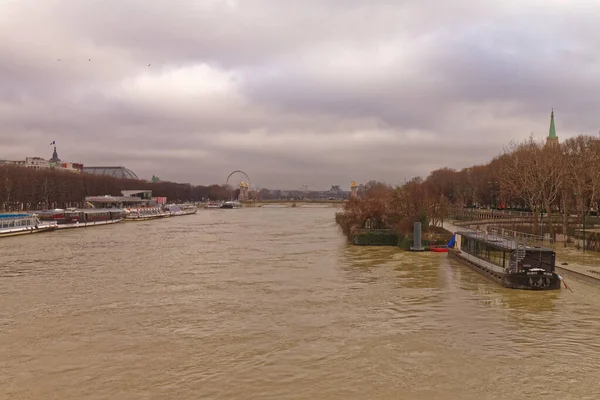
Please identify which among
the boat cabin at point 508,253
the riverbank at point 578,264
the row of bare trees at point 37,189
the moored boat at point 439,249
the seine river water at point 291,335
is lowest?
the seine river water at point 291,335

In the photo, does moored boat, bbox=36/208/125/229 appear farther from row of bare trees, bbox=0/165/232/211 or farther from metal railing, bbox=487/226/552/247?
metal railing, bbox=487/226/552/247

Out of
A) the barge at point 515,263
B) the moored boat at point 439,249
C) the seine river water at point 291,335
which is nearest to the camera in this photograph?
the seine river water at point 291,335

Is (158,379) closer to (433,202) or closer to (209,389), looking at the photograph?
(209,389)

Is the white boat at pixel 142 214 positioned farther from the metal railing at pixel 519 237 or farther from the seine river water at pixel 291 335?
the metal railing at pixel 519 237

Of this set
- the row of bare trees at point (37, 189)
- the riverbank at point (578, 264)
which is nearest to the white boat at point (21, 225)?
the row of bare trees at point (37, 189)

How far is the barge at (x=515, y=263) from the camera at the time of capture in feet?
104

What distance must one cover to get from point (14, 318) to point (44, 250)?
1396 inches

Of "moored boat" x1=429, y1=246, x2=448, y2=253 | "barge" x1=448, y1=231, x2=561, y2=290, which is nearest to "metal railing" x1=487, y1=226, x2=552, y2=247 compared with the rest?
"barge" x1=448, y1=231, x2=561, y2=290

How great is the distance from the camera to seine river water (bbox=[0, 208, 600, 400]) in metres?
16.5

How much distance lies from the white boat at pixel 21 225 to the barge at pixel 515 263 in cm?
6727

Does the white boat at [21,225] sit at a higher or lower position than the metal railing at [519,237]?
lower

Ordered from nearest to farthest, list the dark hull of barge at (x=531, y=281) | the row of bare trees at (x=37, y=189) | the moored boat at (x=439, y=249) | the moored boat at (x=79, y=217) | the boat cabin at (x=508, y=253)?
the dark hull of barge at (x=531, y=281), the boat cabin at (x=508, y=253), the moored boat at (x=439, y=249), the moored boat at (x=79, y=217), the row of bare trees at (x=37, y=189)

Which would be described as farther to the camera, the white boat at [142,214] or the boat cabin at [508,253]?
the white boat at [142,214]

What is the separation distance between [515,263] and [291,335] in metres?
17.6
